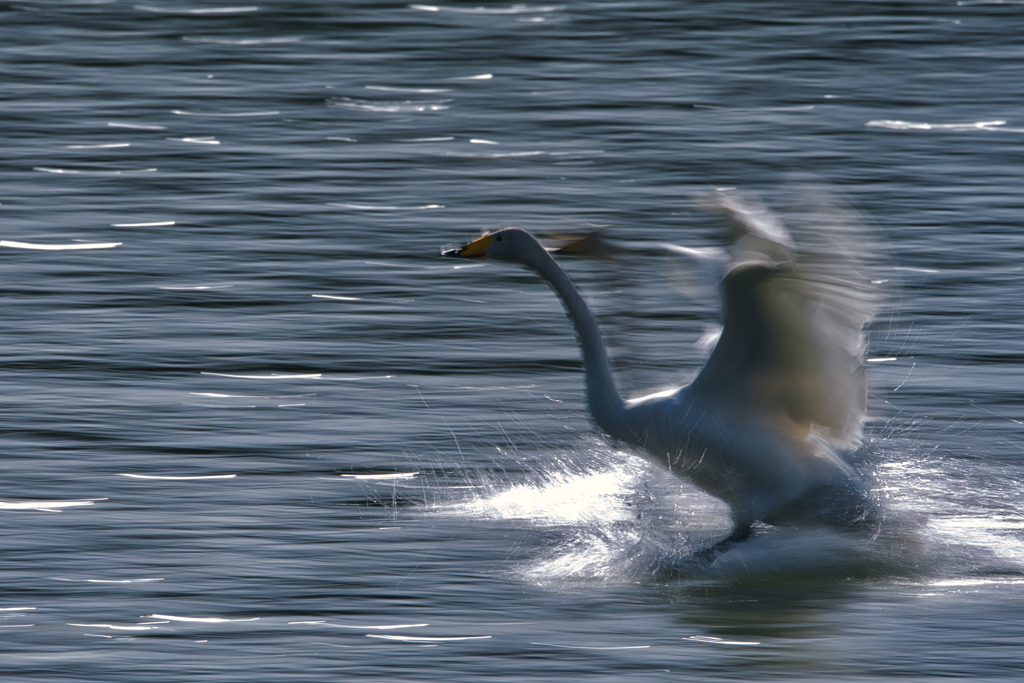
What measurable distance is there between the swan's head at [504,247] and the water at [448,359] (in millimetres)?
561

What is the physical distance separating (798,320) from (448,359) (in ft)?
9.99

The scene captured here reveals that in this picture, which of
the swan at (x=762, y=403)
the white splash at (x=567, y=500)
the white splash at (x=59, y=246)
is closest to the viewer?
the swan at (x=762, y=403)

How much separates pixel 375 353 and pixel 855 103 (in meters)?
7.47

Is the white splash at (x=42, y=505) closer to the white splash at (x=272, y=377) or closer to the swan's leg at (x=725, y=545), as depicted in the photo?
the white splash at (x=272, y=377)

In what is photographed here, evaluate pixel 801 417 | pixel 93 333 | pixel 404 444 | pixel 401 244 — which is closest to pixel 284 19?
pixel 401 244

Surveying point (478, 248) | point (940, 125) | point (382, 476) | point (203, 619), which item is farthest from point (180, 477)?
point (940, 125)

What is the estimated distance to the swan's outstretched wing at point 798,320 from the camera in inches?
236

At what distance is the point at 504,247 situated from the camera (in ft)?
22.3

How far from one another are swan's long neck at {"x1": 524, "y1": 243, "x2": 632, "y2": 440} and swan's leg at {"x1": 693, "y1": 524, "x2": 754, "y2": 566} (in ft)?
1.78

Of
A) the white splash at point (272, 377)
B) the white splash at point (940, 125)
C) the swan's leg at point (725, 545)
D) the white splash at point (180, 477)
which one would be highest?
the white splash at point (940, 125)

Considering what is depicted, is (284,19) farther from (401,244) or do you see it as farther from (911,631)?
(911,631)

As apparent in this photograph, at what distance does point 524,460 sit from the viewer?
7.56m

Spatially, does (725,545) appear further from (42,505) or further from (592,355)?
(42,505)

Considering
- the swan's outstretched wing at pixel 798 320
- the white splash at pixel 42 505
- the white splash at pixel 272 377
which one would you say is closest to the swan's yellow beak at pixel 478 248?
the swan's outstretched wing at pixel 798 320
